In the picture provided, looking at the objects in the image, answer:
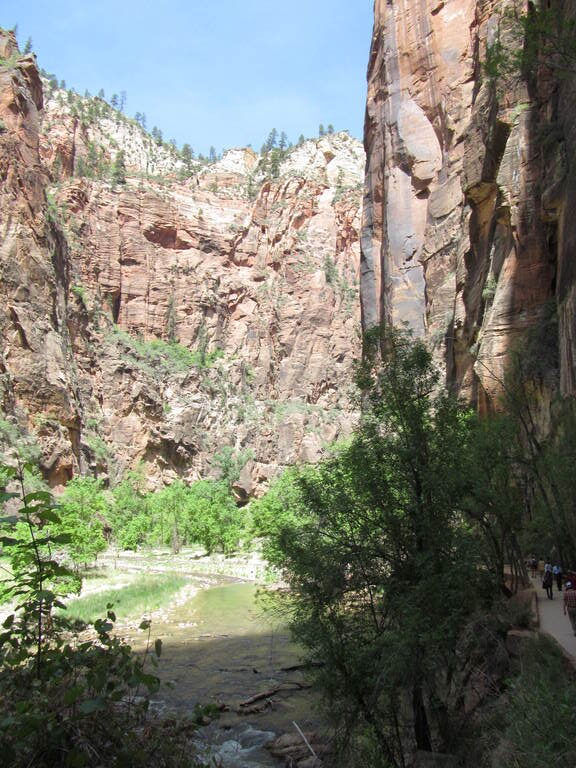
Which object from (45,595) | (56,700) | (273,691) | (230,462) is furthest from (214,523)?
(45,595)

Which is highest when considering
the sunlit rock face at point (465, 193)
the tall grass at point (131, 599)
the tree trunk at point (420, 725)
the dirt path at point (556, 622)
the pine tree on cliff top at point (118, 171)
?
the pine tree on cliff top at point (118, 171)

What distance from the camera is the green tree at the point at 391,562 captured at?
10023 millimetres

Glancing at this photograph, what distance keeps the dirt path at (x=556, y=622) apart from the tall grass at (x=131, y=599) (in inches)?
577

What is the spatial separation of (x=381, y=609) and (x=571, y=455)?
304 inches

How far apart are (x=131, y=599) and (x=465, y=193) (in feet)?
85.3

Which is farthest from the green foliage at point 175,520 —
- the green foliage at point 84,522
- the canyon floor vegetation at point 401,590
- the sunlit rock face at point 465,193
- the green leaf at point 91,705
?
the green leaf at point 91,705

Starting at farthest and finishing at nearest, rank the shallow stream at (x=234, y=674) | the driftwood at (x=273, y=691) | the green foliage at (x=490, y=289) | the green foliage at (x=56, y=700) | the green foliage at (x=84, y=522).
A: the green foliage at (x=84, y=522)
the green foliage at (x=490, y=289)
the driftwood at (x=273, y=691)
the shallow stream at (x=234, y=674)
the green foliage at (x=56, y=700)

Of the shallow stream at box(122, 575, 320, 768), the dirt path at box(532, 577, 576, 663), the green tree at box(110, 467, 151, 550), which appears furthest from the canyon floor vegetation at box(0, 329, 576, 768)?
the green tree at box(110, 467, 151, 550)

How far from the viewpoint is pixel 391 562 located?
10.9m

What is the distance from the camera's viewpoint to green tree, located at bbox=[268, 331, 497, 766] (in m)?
10.0

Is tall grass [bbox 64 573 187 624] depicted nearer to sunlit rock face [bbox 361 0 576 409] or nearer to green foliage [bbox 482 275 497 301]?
sunlit rock face [bbox 361 0 576 409]

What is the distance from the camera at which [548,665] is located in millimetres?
8453

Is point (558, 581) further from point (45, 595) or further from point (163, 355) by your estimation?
point (163, 355)

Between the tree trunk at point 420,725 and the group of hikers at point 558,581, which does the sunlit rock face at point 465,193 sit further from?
the tree trunk at point 420,725
